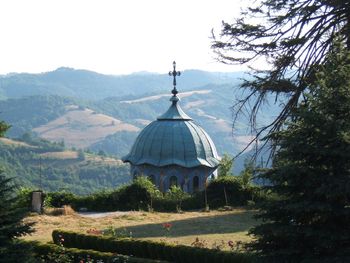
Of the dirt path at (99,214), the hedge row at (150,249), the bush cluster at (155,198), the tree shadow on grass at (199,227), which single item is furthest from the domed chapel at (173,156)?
the hedge row at (150,249)

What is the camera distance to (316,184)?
1084 centimetres

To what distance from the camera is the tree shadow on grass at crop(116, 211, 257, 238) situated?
1967 cm

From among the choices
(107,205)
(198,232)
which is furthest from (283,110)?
(107,205)

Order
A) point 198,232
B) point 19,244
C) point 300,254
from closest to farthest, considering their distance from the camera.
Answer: point 300,254 → point 19,244 → point 198,232

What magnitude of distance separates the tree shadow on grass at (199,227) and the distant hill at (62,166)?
7535 centimetres

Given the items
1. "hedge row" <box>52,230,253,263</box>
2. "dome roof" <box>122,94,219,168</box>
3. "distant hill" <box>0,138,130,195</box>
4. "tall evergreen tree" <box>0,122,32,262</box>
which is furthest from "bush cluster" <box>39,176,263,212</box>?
"distant hill" <box>0,138,130,195</box>

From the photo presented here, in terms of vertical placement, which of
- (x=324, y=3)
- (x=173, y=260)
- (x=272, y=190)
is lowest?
(x=173, y=260)

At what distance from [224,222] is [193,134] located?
15297 mm

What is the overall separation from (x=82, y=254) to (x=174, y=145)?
20.2 m

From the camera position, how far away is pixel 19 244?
1378 centimetres

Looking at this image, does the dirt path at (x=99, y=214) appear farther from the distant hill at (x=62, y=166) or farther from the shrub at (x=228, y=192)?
the distant hill at (x=62, y=166)

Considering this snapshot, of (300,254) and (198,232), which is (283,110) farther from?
(300,254)

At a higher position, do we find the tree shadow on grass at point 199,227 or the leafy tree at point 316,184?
the leafy tree at point 316,184

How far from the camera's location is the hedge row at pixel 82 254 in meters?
15.2
